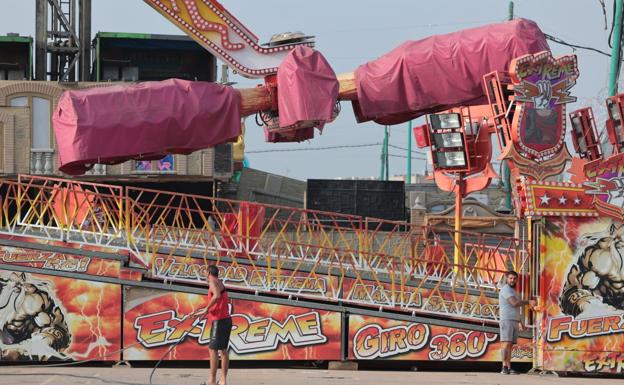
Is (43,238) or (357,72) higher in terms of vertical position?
(357,72)

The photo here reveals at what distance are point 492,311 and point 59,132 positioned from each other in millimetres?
8263

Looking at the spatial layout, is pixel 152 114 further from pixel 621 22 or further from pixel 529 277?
pixel 621 22

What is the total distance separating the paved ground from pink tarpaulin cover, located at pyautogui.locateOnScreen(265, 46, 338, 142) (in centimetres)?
455

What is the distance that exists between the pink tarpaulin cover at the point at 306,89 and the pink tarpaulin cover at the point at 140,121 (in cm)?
90

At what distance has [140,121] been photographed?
1961cm

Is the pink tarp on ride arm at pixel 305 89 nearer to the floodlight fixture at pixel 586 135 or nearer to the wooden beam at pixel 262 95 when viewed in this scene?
the wooden beam at pixel 262 95

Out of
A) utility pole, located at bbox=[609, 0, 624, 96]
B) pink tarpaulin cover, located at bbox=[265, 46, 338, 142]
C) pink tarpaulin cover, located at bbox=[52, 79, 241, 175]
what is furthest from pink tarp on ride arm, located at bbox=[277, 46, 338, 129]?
utility pole, located at bbox=[609, 0, 624, 96]

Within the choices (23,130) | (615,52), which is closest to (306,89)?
(615,52)

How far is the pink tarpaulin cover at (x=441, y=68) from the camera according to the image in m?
20.7

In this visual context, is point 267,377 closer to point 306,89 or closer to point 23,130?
point 306,89

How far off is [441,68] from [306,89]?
2618 mm

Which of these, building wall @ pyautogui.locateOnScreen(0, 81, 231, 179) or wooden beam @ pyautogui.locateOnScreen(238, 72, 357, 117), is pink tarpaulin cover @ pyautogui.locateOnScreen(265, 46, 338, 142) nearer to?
wooden beam @ pyautogui.locateOnScreen(238, 72, 357, 117)

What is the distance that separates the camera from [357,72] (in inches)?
838

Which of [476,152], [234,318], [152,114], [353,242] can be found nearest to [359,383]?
[234,318]
